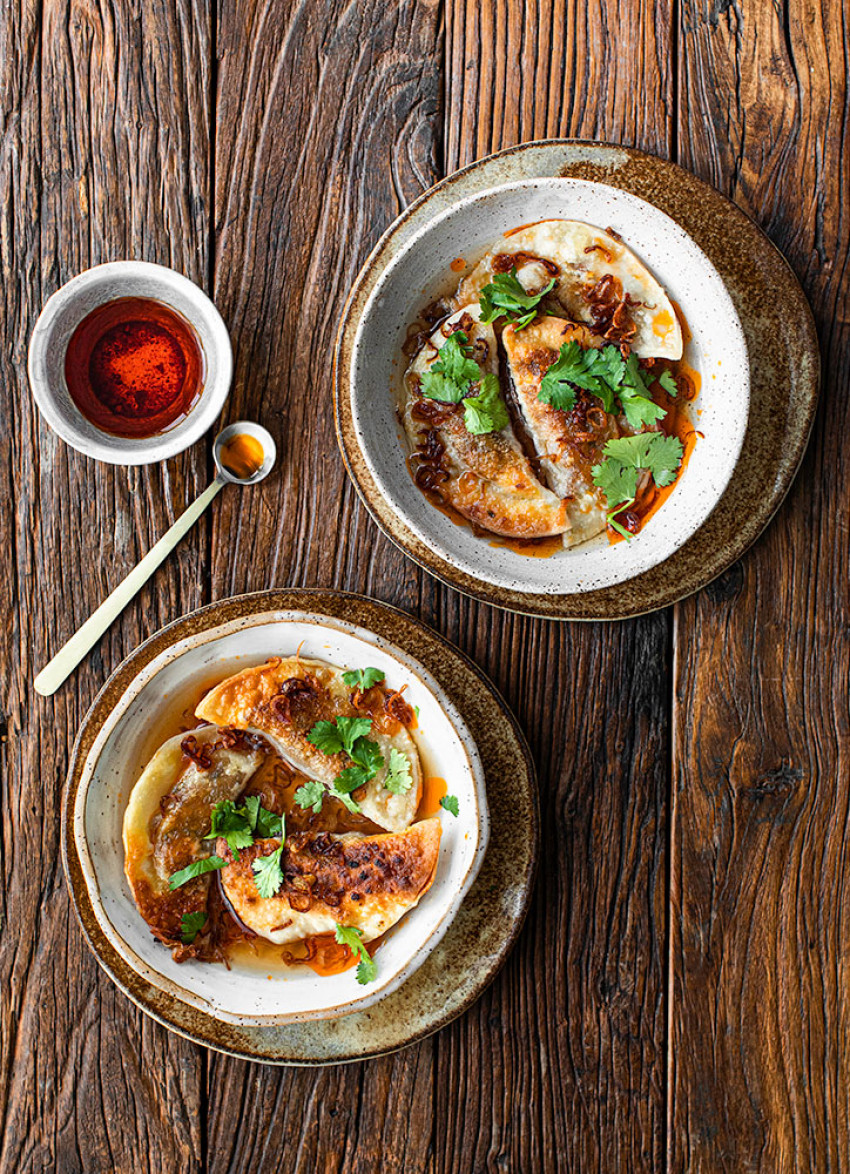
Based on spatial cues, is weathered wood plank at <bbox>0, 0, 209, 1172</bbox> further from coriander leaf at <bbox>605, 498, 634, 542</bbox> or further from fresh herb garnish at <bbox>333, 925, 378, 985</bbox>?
coriander leaf at <bbox>605, 498, 634, 542</bbox>

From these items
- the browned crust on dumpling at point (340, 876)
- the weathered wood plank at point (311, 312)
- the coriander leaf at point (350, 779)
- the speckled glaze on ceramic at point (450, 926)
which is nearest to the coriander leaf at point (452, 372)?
the weathered wood plank at point (311, 312)

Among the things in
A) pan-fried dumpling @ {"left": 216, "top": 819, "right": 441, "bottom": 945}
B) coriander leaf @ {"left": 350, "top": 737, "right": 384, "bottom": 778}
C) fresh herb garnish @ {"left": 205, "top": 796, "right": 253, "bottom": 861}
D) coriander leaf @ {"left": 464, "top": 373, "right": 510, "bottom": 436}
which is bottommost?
pan-fried dumpling @ {"left": 216, "top": 819, "right": 441, "bottom": 945}

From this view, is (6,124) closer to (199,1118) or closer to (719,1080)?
(199,1118)

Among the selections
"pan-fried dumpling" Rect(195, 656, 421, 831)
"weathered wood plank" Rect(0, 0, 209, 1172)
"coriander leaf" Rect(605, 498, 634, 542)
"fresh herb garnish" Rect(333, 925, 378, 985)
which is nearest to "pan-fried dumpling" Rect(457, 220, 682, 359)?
"coriander leaf" Rect(605, 498, 634, 542)

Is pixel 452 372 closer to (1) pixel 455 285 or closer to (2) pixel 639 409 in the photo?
(1) pixel 455 285

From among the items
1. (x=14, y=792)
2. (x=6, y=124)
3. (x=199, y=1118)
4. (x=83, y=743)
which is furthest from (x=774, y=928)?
(x=6, y=124)

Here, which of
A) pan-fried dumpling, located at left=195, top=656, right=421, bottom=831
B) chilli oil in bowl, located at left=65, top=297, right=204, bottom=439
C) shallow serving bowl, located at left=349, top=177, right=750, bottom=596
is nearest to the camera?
shallow serving bowl, located at left=349, top=177, right=750, bottom=596
